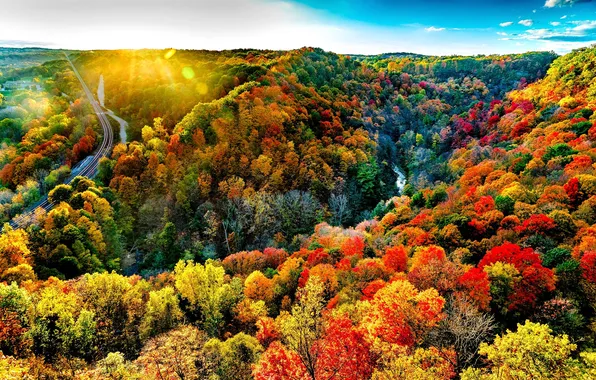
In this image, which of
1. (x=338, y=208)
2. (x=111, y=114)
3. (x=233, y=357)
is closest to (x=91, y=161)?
(x=111, y=114)

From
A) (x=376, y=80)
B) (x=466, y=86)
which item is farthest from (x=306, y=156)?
(x=466, y=86)

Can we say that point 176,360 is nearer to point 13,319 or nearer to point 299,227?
point 13,319

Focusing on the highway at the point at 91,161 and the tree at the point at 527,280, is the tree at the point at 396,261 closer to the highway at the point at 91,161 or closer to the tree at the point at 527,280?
the tree at the point at 527,280

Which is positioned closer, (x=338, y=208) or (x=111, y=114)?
(x=338, y=208)

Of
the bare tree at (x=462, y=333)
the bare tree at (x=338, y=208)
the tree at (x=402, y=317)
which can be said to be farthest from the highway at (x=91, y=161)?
the bare tree at (x=462, y=333)

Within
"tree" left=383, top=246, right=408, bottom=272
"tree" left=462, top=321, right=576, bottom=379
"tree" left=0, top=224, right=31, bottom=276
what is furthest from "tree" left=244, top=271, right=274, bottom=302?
"tree" left=462, top=321, right=576, bottom=379

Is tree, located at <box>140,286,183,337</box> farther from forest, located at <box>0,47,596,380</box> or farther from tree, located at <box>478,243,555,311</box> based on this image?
tree, located at <box>478,243,555,311</box>

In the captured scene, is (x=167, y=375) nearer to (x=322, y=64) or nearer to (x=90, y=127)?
(x=90, y=127)
